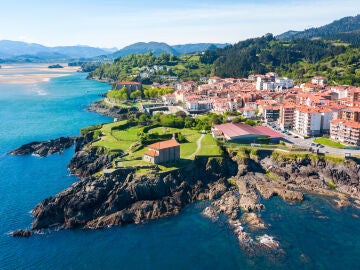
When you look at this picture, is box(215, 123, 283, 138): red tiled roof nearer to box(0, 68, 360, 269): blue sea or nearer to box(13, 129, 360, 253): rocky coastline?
box(13, 129, 360, 253): rocky coastline

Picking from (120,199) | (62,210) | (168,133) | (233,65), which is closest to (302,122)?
(168,133)

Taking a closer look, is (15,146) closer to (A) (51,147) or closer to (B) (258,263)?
(A) (51,147)

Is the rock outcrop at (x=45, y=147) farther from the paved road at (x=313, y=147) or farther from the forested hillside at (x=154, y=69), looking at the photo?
the forested hillside at (x=154, y=69)

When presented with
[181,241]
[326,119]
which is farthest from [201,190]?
[326,119]

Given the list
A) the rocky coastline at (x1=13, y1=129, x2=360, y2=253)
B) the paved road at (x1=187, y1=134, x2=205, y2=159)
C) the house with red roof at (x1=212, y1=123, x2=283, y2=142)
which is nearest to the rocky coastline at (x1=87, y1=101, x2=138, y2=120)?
the paved road at (x1=187, y1=134, x2=205, y2=159)

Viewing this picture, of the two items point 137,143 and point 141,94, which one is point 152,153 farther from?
point 141,94

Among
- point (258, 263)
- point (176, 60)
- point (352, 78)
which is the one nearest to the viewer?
point (258, 263)
